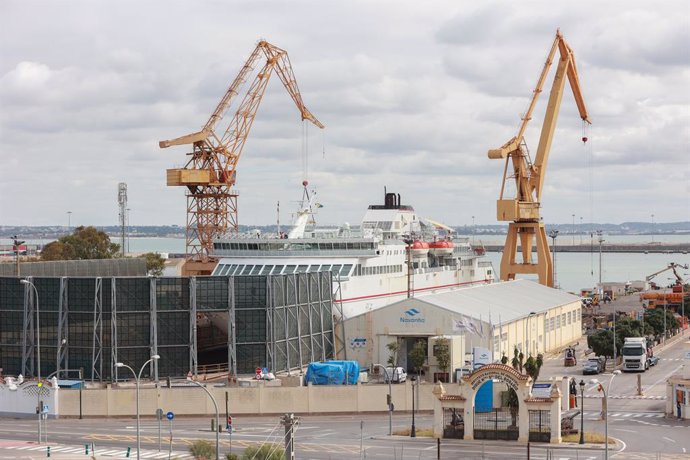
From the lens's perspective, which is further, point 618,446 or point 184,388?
point 184,388

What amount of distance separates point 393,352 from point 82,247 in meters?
92.5

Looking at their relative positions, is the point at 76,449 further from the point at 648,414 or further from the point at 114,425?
the point at 648,414

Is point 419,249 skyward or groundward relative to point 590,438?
skyward

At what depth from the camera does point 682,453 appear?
166ft

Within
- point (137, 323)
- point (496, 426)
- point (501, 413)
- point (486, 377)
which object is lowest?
point (496, 426)

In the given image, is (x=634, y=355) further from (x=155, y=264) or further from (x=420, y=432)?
(x=155, y=264)

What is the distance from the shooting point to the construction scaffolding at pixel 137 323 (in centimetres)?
7038

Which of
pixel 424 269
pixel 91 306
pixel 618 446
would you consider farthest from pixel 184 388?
pixel 424 269

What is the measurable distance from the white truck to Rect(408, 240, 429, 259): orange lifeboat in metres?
29.2

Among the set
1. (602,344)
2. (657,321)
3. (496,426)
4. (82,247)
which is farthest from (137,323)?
(82,247)

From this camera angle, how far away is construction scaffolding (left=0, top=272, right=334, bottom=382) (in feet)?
231

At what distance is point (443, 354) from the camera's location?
74.1 meters

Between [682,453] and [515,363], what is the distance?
64.5 ft

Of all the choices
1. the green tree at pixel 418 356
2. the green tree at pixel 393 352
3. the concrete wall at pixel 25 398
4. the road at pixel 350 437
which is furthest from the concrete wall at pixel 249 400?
the green tree at pixel 393 352
